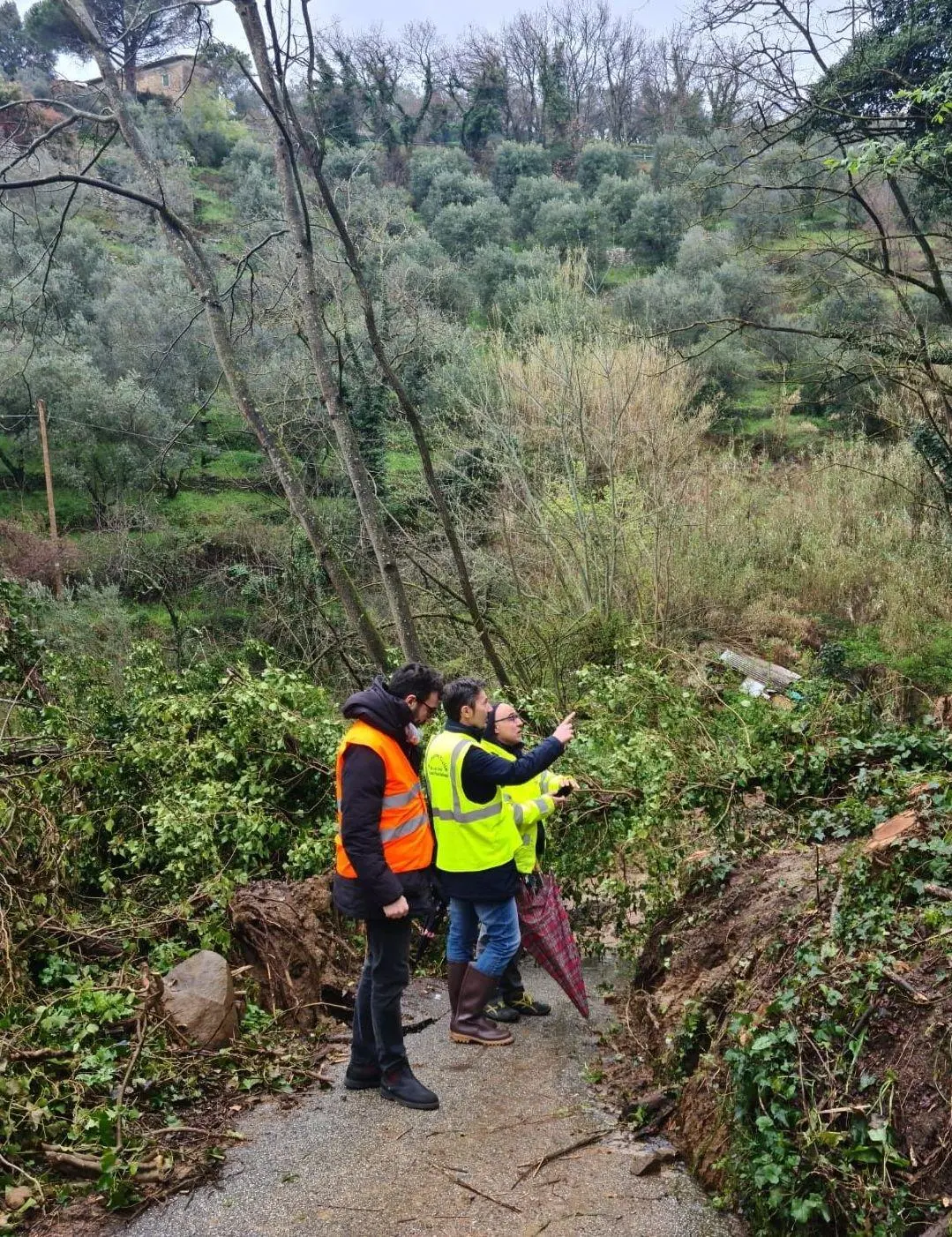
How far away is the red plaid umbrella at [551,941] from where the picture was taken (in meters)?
5.41

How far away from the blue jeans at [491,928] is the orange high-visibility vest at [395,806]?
82 cm

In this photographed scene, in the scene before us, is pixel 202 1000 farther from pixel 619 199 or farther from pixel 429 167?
pixel 429 167

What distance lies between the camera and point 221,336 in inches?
388

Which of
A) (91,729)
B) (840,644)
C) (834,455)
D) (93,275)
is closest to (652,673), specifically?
(91,729)

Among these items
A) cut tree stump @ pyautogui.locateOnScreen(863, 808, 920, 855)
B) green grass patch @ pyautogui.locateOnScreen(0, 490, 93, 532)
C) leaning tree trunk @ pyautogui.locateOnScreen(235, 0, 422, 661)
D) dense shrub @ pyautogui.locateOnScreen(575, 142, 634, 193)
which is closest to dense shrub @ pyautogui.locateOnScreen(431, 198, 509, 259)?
dense shrub @ pyautogui.locateOnScreen(575, 142, 634, 193)

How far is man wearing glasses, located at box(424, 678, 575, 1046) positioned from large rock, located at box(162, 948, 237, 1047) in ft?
3.99

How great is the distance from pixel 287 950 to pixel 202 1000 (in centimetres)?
87

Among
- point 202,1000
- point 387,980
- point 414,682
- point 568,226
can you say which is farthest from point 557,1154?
point 568,226

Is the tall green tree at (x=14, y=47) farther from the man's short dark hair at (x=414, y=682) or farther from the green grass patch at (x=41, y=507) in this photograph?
the man's short dark hair at (x=414, y=682)

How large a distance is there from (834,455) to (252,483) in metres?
15.4

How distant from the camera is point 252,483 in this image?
2708 cm

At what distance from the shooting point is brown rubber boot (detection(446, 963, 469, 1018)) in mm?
5348

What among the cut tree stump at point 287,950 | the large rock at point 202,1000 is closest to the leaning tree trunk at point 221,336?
the cut tree stump at point 287,950

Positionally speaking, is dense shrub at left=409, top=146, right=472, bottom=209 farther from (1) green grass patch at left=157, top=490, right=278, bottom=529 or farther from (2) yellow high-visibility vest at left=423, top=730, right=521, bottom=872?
(2) yellow high-visibility vest at left=423, top=730, right=521, bottom=872
